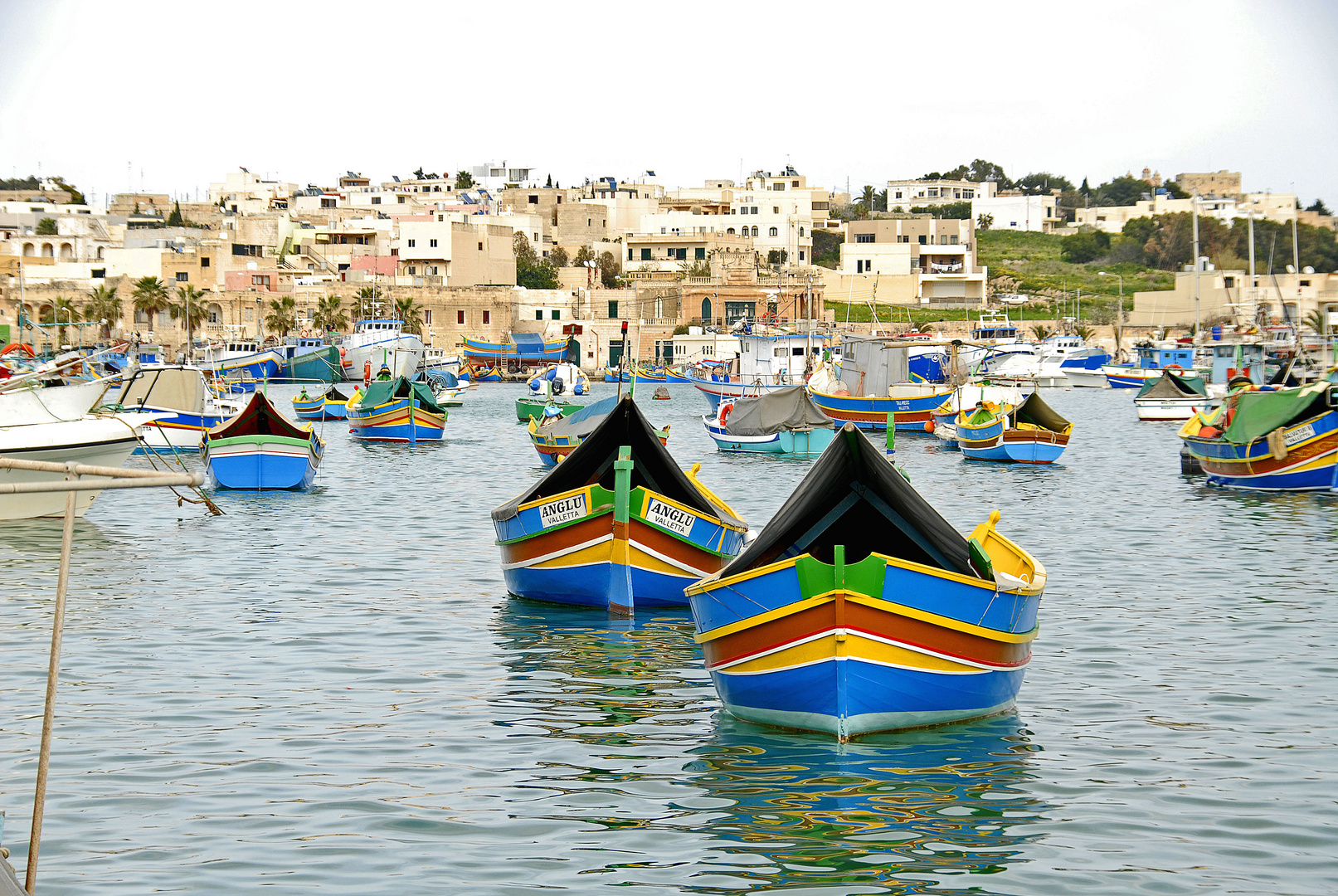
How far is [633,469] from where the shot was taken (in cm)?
1655

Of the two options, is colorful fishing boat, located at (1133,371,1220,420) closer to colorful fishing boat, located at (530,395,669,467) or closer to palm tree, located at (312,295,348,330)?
colorful fishing boat, located at (530,395,669,467)

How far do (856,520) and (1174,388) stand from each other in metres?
53.9

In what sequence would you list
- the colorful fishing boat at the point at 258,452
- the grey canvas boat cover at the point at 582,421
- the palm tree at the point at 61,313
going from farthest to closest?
1. the palm tree at the point at 61,313
2. the grey canvas boat cover at the point at 582,421
3. the colorful fishing boat at the point at 258,452

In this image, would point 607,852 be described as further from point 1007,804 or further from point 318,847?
point 1007,804

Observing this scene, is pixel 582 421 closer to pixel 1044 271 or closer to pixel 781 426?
pixel 781 426

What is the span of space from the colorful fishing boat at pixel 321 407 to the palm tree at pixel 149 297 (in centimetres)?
4374

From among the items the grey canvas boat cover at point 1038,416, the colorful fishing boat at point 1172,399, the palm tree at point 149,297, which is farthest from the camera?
the palm tree at point 149,297

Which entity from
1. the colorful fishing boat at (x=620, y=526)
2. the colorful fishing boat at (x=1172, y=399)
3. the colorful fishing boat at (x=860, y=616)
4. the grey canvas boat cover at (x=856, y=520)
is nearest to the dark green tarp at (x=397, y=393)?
the colorful fishing boat at (x=1172, y=399)

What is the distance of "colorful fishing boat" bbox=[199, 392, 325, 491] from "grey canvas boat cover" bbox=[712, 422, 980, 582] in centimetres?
2011

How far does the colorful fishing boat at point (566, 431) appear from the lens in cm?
3175

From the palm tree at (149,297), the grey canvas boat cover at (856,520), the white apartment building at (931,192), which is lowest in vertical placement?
the grey canvas boat cover at (856,520)

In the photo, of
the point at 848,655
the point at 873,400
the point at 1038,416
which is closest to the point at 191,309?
the point at 873,400

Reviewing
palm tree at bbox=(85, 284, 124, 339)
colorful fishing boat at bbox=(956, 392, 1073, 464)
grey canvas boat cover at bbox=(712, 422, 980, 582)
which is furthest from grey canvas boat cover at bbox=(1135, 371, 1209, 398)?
palm tree at bbox=(85, 284, 124, 339)

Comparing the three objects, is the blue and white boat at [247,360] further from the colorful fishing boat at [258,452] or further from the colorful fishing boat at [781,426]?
the colorful fishing boat at [258,452]
